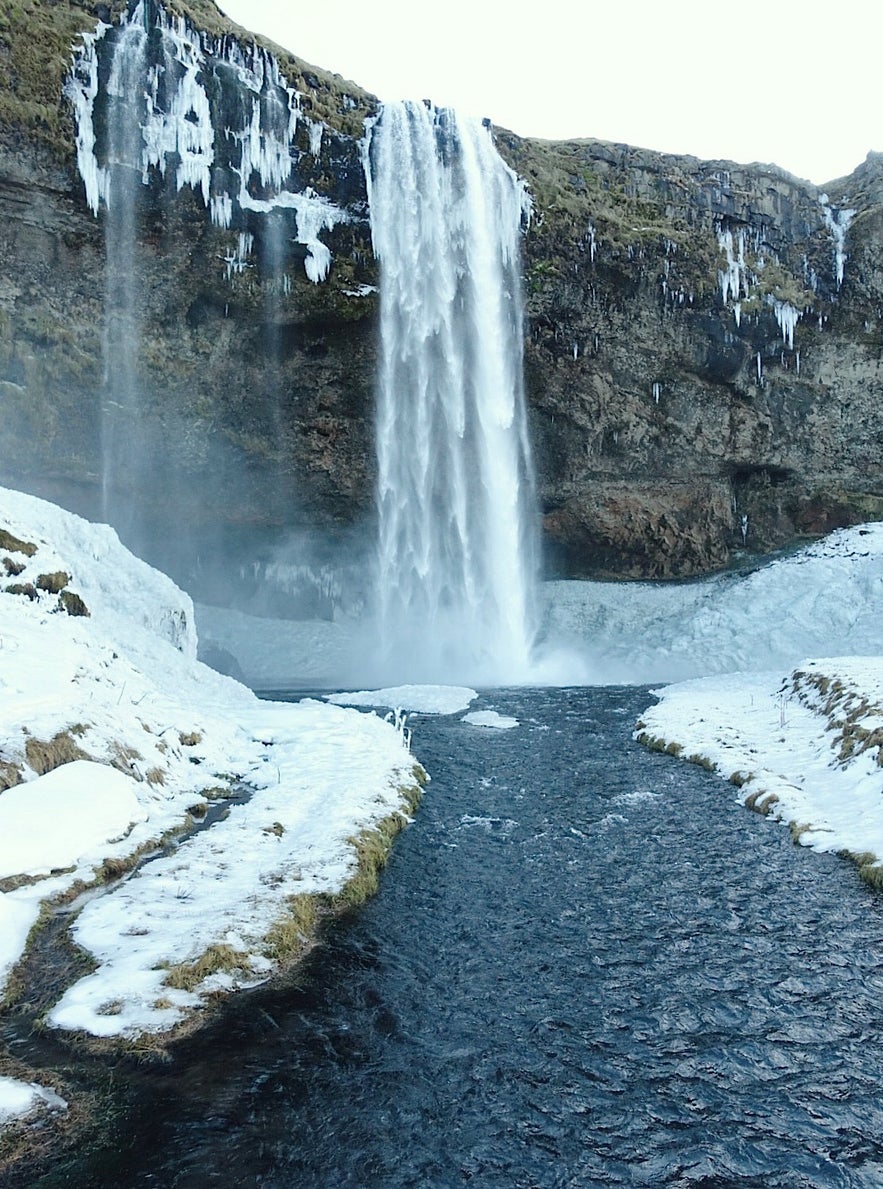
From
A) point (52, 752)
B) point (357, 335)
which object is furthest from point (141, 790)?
point (357, 335)

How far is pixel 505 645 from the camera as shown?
40.2m

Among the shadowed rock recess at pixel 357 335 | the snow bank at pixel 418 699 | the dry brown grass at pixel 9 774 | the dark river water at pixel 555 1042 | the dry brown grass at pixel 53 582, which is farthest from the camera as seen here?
the shadowed rock recess at pixel 357 335

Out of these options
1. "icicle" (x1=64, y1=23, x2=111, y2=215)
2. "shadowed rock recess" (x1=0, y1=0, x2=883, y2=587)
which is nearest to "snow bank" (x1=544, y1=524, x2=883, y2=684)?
"shadowed rock recess" (x1=0, y1=0, x2=883, y2=587)

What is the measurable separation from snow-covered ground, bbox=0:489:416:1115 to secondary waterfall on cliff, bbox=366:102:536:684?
21.2 metres

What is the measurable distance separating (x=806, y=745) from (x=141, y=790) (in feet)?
42.6

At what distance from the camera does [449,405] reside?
38594 mm

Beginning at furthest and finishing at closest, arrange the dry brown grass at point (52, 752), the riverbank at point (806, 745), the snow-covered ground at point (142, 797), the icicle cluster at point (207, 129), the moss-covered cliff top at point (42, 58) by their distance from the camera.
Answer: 1. the icicle cluster at point (207, 129)
2. the moss-covered cliff top at point (42, 58)
3. the riverbank at point (806, 745)
4. the dry brown grass at point (52, 752)
5. the snow-covered ground at point (142, 797)

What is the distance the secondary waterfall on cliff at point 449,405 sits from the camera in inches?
Result: 1421

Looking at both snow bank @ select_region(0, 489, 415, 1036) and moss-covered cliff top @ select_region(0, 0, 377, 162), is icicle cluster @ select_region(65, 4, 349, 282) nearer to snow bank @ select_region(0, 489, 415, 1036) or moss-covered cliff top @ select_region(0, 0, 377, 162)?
moss-covered cliff top @ select_region(0, 0, 377, 162)

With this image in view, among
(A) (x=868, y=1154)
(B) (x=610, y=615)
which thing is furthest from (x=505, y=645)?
(A) (x=868, y=1154)

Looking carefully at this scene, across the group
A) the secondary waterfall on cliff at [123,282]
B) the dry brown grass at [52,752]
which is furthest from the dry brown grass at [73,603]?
the secondary waterfall on cliff at [123,282]

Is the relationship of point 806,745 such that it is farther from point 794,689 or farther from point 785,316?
point 785,316

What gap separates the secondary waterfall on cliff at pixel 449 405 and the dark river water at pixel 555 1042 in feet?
92.5

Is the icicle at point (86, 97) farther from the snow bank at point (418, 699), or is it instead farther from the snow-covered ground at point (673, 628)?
the snow bank at point (418, 699)
